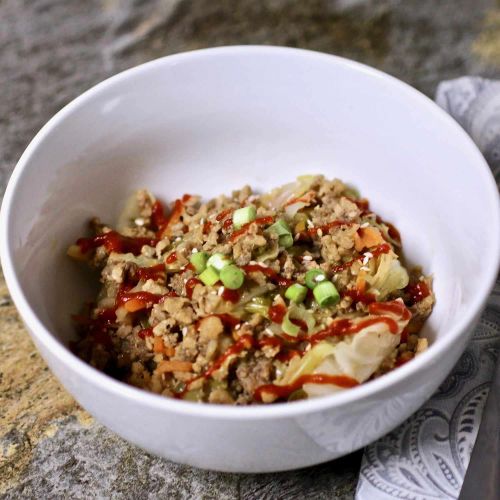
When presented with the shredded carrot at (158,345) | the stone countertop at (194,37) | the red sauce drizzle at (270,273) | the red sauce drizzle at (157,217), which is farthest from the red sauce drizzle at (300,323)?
the stone countertop at (194,37)

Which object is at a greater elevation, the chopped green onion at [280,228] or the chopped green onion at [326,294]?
the chopped green onion at [280,228]

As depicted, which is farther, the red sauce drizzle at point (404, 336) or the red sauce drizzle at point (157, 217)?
the red sauce drizzle at point (157, 217)

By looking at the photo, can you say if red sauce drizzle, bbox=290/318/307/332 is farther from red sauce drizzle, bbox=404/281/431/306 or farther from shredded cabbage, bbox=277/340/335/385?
red sauce drizzle, bbox=404/281/431/306

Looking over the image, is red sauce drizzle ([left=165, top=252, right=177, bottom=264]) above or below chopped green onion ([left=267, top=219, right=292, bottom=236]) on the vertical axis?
below

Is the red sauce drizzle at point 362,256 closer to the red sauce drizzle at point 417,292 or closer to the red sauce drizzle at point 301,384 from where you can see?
the red sauce drizzle at point 417,292

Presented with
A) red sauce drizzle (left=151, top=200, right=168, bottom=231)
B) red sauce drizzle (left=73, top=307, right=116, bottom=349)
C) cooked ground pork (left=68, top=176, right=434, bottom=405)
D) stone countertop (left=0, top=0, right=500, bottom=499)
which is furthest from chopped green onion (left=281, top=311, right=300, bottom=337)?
stone countertop (left=0, top=0, right=500, bottom=499)

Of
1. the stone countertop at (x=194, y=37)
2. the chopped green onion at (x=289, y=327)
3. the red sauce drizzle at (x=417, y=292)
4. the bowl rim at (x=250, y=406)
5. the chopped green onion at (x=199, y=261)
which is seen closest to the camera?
the bowl rim at (x=250, y=406)
